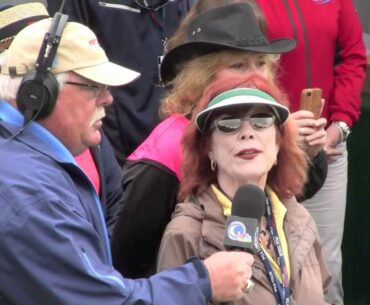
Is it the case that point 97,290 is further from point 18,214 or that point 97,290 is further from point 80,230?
point 18,214

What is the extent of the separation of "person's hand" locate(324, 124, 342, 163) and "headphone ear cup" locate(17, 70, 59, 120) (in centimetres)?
196

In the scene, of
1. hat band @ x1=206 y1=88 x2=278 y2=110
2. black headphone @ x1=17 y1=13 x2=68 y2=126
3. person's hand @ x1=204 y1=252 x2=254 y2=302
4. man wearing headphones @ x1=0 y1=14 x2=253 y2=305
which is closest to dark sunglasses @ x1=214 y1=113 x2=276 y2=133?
hat band @ x1=206 y1=88 x2=278 y2=110

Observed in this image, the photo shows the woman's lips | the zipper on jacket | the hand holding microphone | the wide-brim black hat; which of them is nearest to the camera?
the hand holding microphone

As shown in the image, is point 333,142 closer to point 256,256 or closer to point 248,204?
point 256,256

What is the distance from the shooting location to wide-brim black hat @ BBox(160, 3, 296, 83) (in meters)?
2.71

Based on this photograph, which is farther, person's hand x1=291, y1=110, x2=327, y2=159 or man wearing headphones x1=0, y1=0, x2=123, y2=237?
person's hand x1=291, y1=110, x2=327, y2=159

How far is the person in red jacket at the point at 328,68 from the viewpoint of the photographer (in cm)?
349

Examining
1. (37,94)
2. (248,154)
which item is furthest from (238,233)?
(37,94)

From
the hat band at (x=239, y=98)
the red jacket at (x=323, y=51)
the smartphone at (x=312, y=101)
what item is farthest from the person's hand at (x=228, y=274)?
the red jacket at (x=323, y=51)

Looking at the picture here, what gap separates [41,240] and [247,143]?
0.84m

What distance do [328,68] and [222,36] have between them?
40.7 inches

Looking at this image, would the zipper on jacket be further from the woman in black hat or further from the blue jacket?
the blue jacket

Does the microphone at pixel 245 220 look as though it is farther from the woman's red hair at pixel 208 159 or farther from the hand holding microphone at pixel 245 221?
the woman's red hair at pixel 208 159

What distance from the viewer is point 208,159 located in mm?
2443
